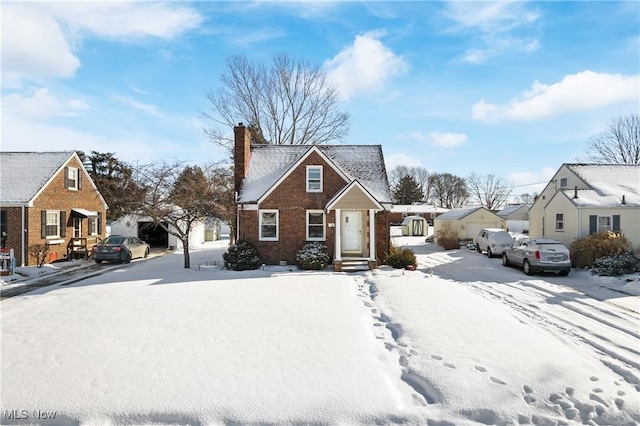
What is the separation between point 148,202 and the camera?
18781 millimetres

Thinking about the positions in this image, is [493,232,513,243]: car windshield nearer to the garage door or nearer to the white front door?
the garage door

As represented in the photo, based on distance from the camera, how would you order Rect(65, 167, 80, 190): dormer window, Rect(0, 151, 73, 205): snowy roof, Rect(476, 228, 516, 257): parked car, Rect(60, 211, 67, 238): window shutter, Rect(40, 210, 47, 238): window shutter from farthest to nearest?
Rect(476, 228, 516, 257): parked car < Rect(65, 167, 80, 190): dormer window < Rect(60, 211, 67, 238): window shutter < Rect(40, 210, 47, 238): window shutter < Rect(0, 151, 73, 205): snowy roof

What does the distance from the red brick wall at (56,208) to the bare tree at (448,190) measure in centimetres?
7743

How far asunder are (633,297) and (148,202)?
19743mm

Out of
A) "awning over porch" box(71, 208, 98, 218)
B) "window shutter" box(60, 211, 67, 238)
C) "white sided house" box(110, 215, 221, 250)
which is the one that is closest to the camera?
"window shutter" box(60, 211, 67, 238)

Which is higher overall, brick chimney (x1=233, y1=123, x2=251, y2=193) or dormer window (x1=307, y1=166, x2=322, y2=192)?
brick chimney (x1=233, y1=123, x2=251, y2=193)

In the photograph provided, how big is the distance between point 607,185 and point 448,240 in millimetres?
11873

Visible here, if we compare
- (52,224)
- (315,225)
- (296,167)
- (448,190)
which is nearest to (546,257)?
(315,225)

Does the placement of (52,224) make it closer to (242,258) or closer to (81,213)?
(81,213)

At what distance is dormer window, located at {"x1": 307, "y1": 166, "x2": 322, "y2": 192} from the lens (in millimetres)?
19531

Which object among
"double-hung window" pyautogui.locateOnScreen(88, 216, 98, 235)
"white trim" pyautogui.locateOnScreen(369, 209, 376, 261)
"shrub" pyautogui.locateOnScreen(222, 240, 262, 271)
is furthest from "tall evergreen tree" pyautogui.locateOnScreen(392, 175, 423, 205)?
"shrub" pyautogui.locateOnScreen(222, 240, 262, 271)

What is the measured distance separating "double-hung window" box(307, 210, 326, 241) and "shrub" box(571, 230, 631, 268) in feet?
41.1

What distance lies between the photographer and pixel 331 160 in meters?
19.7

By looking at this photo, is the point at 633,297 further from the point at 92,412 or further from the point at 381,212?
the point at 92,412
